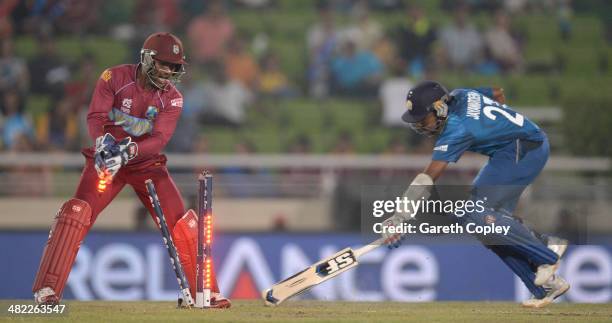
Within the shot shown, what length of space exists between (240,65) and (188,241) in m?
8.75

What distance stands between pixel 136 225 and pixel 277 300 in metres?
5.56

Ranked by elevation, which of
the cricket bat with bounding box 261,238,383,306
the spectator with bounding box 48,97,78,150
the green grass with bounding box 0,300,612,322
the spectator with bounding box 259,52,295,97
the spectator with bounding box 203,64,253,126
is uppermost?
the spectator with bounding box 259,52,295,97

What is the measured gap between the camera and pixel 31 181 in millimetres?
15047

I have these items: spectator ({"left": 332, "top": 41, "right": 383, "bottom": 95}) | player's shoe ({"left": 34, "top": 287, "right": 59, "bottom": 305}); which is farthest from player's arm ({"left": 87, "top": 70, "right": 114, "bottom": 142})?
spectator ({"left": 332, "top": 41, "right": 383, "bottom": 95})

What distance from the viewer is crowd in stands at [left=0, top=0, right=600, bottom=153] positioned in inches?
650

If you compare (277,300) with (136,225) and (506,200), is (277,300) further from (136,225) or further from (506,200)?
(136,225)

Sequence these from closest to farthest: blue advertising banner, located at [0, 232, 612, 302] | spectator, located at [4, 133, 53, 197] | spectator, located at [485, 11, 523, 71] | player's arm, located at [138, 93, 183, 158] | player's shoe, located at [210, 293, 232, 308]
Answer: player's arm, located at [138, 93, 183, 158] → player's shoe, located at [210, 293, 232, 308] → blue advertising banner, located at [0, 232, 612, 302] → spectator, located at [4, 133, 53, 197] → spectator, located at [485, 11, 523, 71]

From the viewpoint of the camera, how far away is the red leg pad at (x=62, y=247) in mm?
8570

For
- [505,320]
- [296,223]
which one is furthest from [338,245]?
[505,320]

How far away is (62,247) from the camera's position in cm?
862

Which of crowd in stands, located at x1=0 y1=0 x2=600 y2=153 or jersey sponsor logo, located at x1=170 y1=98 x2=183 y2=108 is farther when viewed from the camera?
crowd in stands, located at x1=0 y1=0 x2=600 y2=153

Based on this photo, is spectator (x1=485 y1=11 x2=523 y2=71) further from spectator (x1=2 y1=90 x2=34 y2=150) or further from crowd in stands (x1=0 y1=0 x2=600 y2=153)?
spectator (x1=2 y1=90 x2=34 y2=150)

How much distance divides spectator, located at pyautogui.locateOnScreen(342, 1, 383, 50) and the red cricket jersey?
8.91 metres

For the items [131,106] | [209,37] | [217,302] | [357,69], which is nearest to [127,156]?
[131,106]
